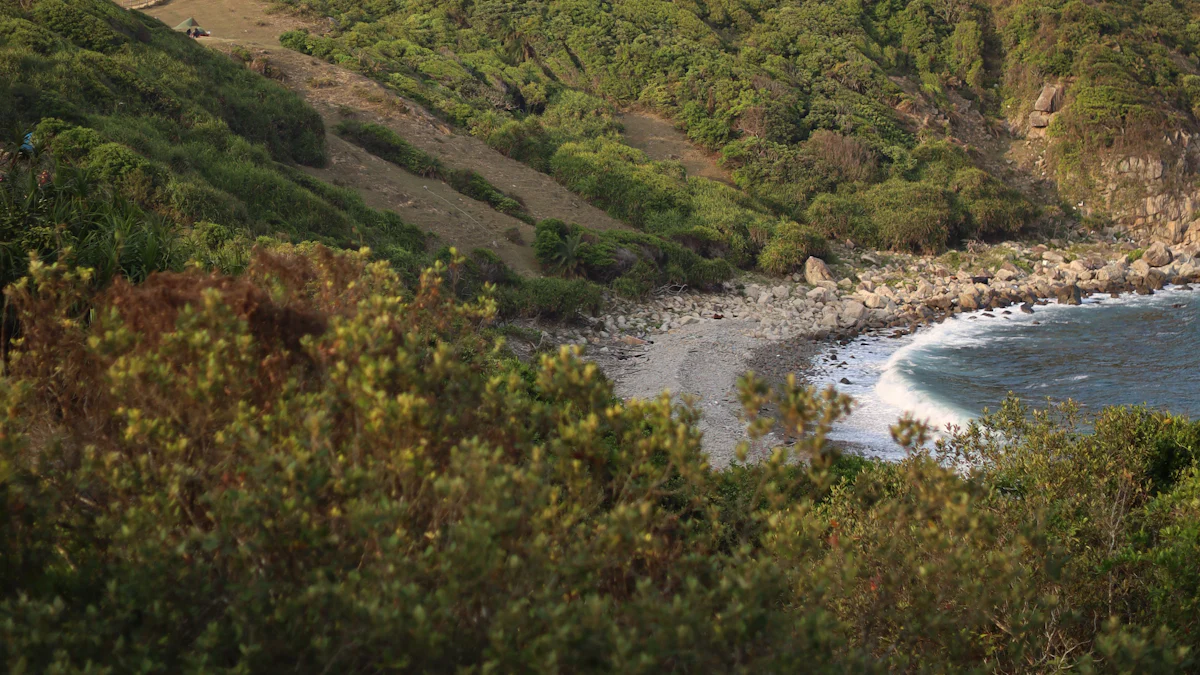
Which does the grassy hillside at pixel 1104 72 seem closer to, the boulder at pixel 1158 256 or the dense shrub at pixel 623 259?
the boulder at pixel 1158 256

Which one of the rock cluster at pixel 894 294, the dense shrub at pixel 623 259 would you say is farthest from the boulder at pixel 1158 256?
the dense shrub at pixel 623 259

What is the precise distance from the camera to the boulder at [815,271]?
88.0 feet

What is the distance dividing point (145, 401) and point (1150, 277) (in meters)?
32.7

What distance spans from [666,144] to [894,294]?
55.7 ft

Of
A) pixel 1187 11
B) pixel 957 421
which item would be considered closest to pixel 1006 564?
pixel 957 421

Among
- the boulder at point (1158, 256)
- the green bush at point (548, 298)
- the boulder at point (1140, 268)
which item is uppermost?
the boulder at point (1158, 256)

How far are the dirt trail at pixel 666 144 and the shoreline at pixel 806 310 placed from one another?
986 cm

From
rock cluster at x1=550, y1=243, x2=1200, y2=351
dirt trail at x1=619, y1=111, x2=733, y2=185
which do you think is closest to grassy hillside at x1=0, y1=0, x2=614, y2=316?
rock cluster at x1=550, y1=243, x2=1200, y2=351

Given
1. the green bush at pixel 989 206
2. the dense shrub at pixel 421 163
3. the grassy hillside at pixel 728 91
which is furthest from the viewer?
the green bush at pixel 989 206

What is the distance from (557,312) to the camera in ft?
65.6

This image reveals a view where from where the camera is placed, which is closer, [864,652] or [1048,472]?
[864,652]

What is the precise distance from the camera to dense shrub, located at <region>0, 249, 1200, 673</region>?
108 inches

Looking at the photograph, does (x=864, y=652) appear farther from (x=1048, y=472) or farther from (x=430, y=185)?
(x=430, y=185)

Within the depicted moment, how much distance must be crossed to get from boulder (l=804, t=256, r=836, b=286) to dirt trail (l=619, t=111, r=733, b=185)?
989 centimetres
